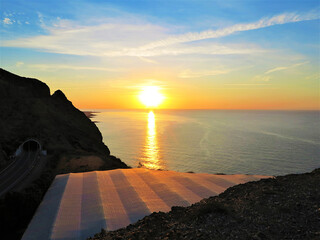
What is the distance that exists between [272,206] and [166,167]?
70.4 metres

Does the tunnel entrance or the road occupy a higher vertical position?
the tunnel entrance

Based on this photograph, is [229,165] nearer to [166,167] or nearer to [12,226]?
[166,167]

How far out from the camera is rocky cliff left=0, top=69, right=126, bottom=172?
247ft

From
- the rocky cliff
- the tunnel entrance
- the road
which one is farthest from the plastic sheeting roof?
the tunnel entrance

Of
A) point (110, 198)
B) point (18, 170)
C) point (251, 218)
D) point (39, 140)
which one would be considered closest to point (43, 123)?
point (39, 140)

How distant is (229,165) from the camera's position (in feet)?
263

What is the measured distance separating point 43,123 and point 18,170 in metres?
40.9

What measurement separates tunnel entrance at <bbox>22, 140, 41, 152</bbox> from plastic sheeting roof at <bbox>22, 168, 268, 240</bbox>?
43.4 meters

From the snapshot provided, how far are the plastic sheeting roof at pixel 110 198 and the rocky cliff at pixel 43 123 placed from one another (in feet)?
73.8

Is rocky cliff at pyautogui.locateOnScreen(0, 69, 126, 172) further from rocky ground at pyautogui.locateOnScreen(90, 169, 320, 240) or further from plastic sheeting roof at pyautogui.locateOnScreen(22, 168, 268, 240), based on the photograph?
rocky ground at pyautogui.locateOnScreen(90, 169, 320, 240)

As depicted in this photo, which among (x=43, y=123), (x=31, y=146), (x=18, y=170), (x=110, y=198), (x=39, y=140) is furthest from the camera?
(x=43, y=123)

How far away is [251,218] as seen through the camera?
12.5 m

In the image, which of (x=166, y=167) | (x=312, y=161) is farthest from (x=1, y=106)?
(x=312, y=161)

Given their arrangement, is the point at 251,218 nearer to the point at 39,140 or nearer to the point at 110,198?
the point at 110,198
